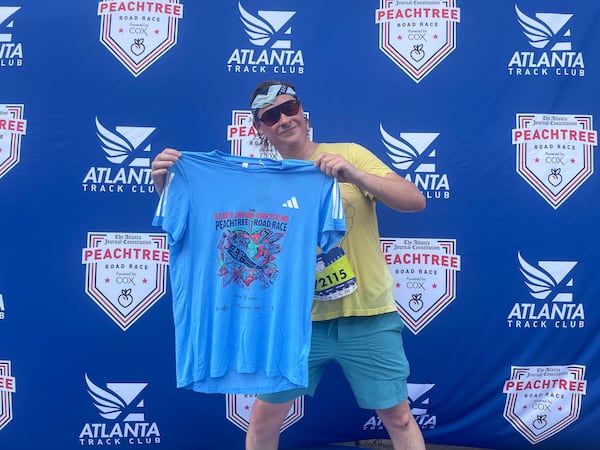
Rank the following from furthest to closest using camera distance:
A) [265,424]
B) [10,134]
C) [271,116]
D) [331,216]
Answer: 1. [10,134]
2. [265,424]
3. [271,116]
4. [331,216]

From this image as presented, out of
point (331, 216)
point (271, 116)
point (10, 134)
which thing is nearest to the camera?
point (331, 216)

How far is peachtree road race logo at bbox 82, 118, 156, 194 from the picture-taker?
104 inches

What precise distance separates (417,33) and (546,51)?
63cm

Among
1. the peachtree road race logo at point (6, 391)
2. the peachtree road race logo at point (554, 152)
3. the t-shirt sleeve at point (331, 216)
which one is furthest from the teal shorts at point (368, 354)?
the peachtree road race logo at point (6, 391)

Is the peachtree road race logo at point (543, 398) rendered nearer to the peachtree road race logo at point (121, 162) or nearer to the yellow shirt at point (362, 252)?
the yellow shirt at point (362, 252)

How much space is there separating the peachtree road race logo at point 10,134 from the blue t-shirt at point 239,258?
→ 3.64 ft

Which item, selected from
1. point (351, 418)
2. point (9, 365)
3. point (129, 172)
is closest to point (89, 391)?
point (9, 365)

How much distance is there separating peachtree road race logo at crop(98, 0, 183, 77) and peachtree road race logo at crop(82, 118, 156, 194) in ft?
0.99

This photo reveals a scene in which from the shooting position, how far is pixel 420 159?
2686 millimetres

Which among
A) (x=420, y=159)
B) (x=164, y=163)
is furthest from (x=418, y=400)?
(x=164, y=163)

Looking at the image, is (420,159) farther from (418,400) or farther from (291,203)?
(418,400)

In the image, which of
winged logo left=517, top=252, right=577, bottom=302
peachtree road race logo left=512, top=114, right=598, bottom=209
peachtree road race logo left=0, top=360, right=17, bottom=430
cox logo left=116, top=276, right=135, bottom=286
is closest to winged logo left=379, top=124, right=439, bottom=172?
peachtree road race logo left=512, top=114, right=598, bottom=209

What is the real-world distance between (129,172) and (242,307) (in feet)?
3.49

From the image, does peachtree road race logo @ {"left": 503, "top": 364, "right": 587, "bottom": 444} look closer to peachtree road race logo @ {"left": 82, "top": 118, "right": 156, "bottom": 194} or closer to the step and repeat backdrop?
the step and repeat backdrop
